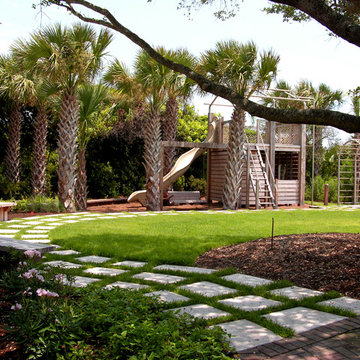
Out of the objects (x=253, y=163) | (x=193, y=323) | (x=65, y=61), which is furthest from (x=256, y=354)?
(x=253, y=163)

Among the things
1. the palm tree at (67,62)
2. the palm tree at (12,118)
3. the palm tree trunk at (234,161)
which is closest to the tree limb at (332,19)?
the palm tree at (67,62)

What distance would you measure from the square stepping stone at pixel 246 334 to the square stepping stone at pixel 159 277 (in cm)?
151

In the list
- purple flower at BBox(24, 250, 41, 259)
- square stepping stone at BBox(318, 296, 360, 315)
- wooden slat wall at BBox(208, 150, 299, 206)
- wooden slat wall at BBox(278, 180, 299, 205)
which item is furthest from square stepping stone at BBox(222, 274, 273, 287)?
wooden slat wall at BBox(278, 180, 299, 205)

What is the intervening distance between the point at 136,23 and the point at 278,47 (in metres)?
6.91

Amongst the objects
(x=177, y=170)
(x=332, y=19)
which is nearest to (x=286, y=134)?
(x=177, y=170)

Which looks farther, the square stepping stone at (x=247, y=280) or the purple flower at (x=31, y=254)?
the square stepping stone at (x=247, y=280)

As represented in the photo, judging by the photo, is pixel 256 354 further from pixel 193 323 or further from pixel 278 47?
pixel 278 47

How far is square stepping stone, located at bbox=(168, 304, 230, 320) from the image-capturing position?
12.0 feet

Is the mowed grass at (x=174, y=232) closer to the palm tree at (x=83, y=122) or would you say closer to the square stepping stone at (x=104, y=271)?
the square stepping stone at (x=104, y=271)

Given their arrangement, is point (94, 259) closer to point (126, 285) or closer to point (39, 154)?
point (126, 285)

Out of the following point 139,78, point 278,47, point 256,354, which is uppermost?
point 278,47

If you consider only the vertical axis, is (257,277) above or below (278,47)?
below

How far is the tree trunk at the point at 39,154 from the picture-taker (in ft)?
51.2

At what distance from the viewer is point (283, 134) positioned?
17.8 m
